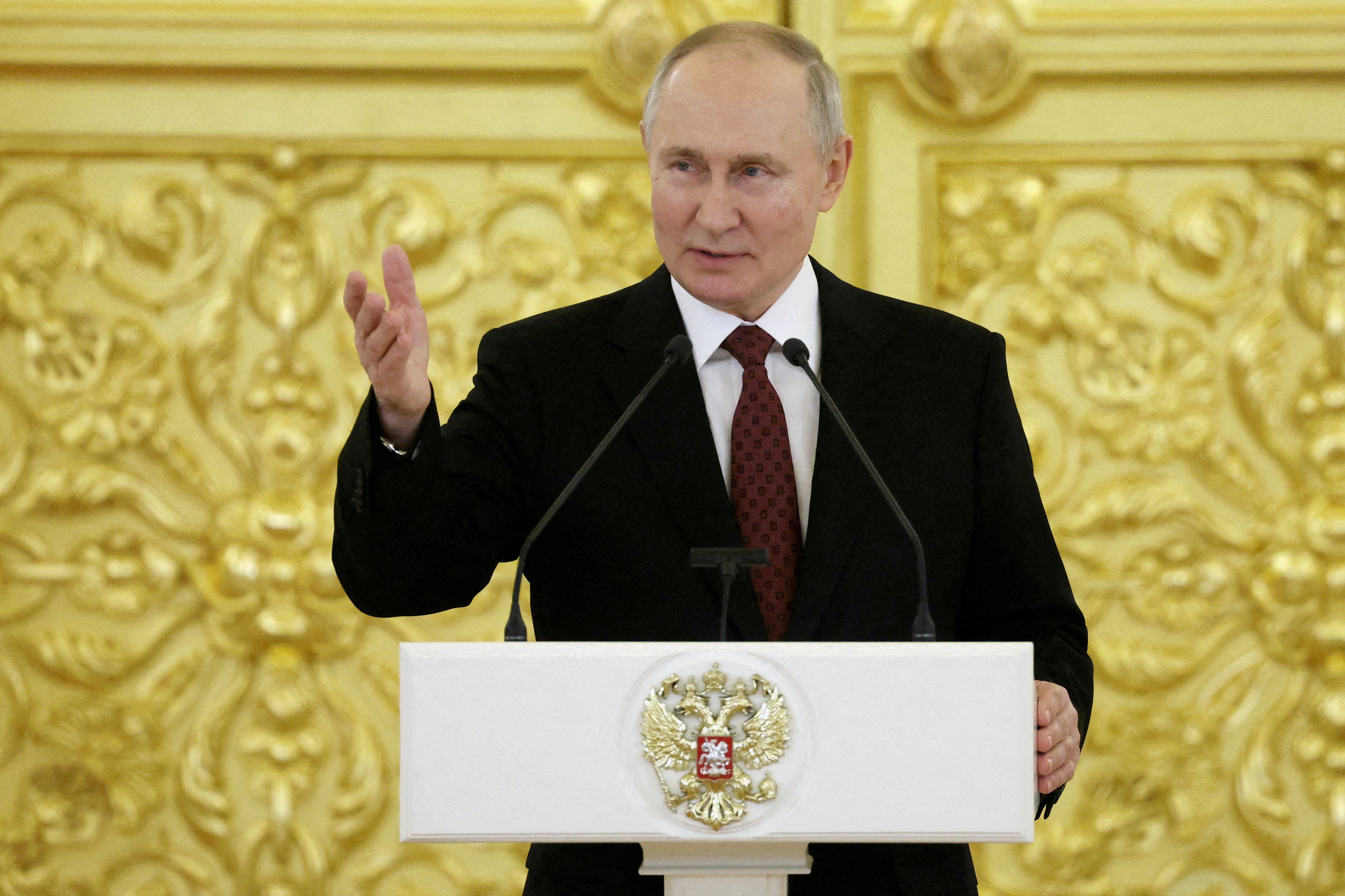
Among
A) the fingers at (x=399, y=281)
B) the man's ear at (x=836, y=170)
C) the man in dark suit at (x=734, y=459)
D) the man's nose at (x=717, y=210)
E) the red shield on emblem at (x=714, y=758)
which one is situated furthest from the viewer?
the man's ear at (x=836, y=170)

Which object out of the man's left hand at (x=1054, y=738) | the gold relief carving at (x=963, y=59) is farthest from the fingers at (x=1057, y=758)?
the gold relief carving at (x=963, y=59)

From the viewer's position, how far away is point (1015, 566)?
160 cm

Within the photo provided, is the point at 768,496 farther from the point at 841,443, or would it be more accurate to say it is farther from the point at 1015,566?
the point at 1015,566

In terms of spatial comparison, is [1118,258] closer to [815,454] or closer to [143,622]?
[815,454]

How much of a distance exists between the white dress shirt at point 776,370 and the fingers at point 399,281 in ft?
1.10

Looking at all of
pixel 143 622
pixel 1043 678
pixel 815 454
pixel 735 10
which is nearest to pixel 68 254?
pixel 143 622

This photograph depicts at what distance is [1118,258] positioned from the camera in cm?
306

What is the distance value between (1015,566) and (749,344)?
0.38m

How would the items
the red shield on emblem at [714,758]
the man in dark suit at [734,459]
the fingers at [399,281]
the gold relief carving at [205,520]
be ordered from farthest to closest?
the gold relief carving at [205,520] < the man in dark suit at [734,459] < the fingers at [399,281] < the red shield on emblem at [714,758]

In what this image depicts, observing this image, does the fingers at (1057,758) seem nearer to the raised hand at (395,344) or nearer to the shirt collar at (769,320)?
the shirt collar at (769,320)

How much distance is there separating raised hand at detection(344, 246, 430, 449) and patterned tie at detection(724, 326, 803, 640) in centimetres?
34

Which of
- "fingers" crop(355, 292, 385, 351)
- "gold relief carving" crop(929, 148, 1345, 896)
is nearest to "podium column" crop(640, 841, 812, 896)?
"fingers" crop(355, 292, 385, 351)

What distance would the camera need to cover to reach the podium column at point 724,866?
1.15 meters

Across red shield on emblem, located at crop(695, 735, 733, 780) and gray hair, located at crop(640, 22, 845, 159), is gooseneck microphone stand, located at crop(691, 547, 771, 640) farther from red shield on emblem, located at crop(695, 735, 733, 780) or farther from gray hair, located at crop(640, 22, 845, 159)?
gray hair, located at crop(640, 22, 845, 159)
